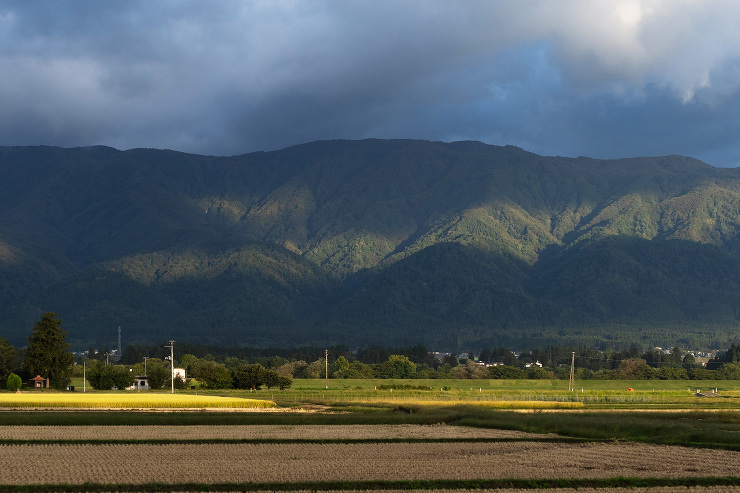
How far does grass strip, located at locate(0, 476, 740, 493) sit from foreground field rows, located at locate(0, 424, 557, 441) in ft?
54.4

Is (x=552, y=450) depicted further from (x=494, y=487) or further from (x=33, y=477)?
(x=33, y=477)

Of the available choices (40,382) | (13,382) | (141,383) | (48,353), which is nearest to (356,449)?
(13,382)

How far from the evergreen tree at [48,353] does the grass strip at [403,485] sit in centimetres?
8411

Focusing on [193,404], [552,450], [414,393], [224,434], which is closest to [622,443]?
[552,450]

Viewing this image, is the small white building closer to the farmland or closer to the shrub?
the shrub

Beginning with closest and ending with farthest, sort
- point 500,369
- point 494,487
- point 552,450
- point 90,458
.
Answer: point 494,487 < point 90,458 < point 552,450 < point 500,369

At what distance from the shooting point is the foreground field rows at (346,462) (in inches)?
1655

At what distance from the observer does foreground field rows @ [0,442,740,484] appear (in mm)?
42031

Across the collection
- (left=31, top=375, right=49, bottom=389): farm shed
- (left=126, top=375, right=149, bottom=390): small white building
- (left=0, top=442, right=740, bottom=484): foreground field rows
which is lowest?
(left=126, top=375, right=149, bottom=390): small white building

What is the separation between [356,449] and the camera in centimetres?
5147

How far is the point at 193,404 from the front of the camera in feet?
284

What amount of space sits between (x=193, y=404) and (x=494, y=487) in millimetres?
51892

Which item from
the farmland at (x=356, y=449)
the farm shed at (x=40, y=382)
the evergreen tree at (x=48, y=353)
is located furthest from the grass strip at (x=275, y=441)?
the farm shed at (x=40, y=382)

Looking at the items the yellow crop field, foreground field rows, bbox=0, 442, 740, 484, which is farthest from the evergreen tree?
foreground field rows, bbox=0, 442, 740, 484
